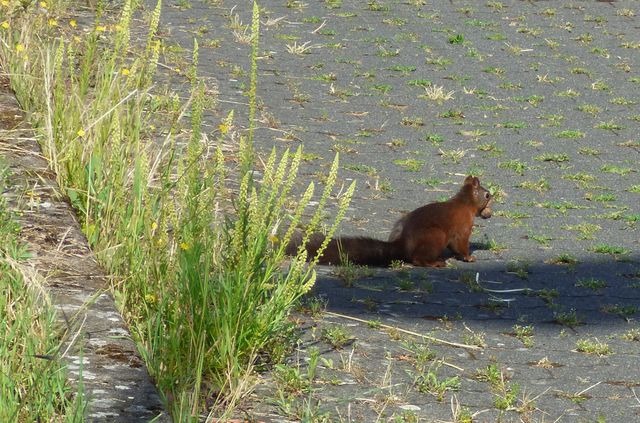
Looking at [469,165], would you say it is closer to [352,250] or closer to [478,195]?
[478,195]

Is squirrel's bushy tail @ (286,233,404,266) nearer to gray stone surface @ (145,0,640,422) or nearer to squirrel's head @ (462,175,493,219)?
gray stone surface @ (145,0,640,422)

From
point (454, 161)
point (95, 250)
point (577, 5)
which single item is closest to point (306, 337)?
point (95, 250)

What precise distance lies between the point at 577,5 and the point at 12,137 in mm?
8416

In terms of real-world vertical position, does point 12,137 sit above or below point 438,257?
above

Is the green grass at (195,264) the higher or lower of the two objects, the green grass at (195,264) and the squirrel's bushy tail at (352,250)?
the higher

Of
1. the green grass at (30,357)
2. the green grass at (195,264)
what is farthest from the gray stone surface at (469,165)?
the green grass at (30,357)

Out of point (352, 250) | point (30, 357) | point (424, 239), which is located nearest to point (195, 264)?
point (30, 357)

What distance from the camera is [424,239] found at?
250 inches

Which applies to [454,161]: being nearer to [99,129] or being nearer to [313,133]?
[313,133]

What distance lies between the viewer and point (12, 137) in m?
5.49

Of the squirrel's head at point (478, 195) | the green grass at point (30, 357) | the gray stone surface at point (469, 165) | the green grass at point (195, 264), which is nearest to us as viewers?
the green grass at point (30, 357)

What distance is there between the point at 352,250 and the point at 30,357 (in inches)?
117

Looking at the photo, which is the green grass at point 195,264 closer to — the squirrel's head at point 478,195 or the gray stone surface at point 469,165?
the gray stone surface at point 469,165

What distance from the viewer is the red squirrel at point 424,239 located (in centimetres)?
607
